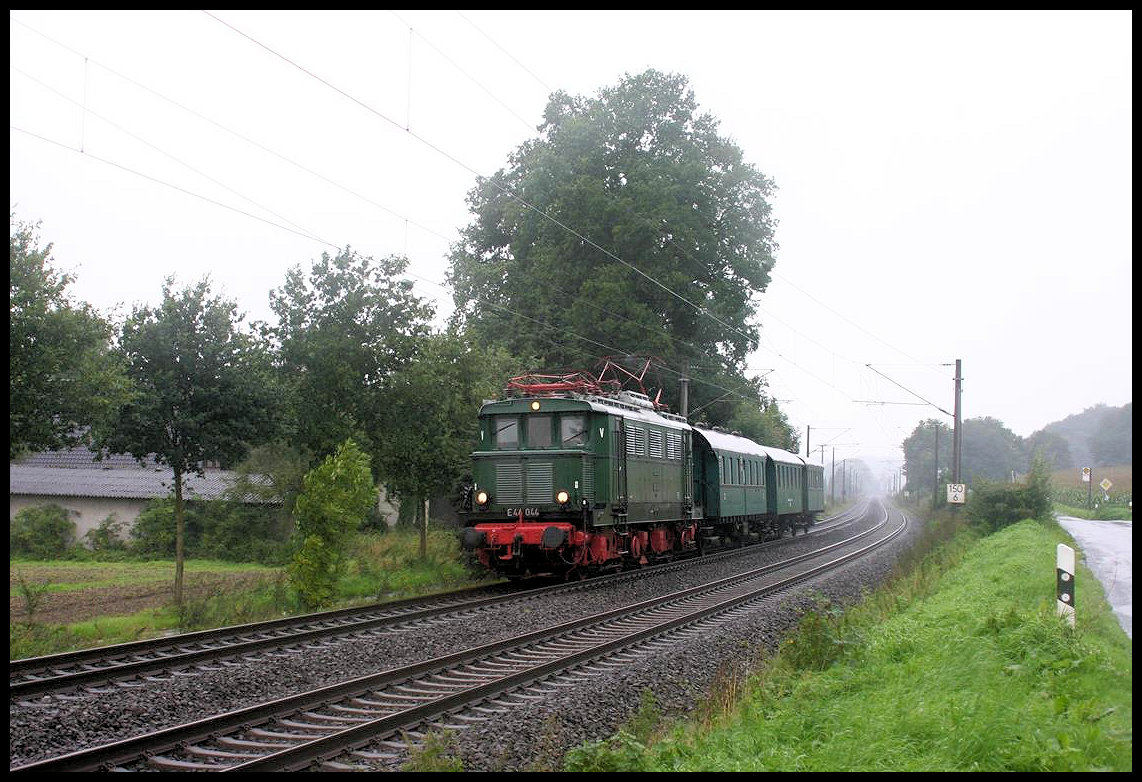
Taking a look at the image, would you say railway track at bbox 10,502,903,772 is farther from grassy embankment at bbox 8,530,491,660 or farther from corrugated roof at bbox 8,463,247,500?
corrugated roof at bbox 8,463,247,500

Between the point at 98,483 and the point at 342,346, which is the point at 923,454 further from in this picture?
the point at 342,346

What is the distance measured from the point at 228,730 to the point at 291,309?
13.4m

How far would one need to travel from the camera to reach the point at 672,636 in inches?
527

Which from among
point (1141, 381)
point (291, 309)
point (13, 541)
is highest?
point (291, 309)

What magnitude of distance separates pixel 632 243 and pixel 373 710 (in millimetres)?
27680

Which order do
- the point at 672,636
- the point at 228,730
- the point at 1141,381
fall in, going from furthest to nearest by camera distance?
1. the point at 672,636
2. the point at 228,730
3. the point at 1141,381

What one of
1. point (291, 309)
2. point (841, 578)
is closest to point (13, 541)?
point (291, 309)

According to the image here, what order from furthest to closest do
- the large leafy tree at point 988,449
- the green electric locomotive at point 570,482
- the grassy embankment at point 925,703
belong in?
the large leafy tree at point 988,449, the green electric locomotive at point 570,482, the grassy embankment at point 925,703

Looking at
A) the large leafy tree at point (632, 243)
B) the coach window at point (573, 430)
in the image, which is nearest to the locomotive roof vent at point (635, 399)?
the coach window at point (573, 430)

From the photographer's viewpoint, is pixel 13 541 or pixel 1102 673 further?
pixel 13 541

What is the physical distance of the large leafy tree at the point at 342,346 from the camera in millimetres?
19625

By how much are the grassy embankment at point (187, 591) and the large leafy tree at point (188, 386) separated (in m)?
1.84

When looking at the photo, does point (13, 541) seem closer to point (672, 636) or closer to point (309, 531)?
point (309, 531)

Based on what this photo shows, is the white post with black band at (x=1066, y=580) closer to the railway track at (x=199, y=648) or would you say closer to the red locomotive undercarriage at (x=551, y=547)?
the railway track at (x=199, y=648)
